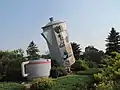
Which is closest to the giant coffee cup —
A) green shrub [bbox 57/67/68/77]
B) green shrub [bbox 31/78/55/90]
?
green shrub [bbox 57/67/68/77]

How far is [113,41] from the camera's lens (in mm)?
25484

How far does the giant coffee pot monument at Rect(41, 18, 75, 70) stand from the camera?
55.4 feet

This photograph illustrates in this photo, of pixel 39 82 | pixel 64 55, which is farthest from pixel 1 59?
pixel 39 82

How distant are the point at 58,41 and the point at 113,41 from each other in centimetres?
980

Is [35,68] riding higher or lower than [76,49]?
lower

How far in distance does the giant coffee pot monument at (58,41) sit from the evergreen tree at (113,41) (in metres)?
8.86

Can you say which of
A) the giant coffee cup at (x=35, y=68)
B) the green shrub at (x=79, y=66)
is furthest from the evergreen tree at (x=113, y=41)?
the giant coffee cup at (x=35, y=68)

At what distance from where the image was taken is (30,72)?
47.5 feet

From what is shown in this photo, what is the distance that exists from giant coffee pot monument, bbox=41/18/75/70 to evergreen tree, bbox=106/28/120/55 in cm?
886

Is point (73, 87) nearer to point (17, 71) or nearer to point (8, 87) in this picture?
point (8, 87)

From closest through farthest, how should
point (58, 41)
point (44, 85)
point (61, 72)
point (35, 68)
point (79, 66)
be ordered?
1. point (44, 85)
2. point (35, 68)
3. point (61, 72)
4. point (58, 41)
5. point (79, 66)

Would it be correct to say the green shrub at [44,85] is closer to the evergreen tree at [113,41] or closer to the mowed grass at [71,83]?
the mowed grass at [71,83]

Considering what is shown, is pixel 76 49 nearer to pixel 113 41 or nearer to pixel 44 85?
pixel 113 41

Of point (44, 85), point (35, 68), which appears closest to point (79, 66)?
point (35, 68)
